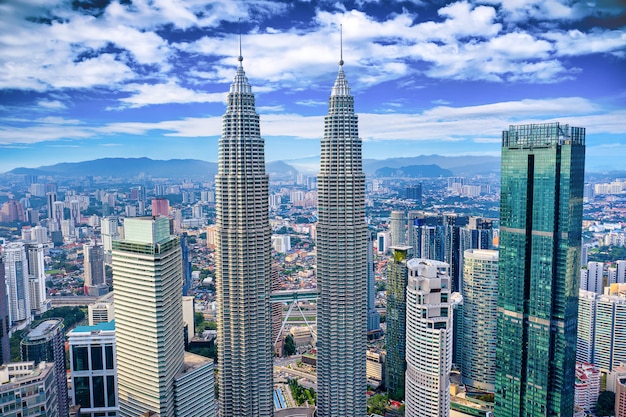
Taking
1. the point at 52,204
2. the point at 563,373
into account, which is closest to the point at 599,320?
the point at 563,373

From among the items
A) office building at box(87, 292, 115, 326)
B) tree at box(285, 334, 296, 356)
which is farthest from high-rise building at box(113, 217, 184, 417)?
tree at box(285, 334, 296, 356)

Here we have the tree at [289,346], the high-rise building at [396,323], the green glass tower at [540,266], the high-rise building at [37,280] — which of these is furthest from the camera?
the tree at [289,346]

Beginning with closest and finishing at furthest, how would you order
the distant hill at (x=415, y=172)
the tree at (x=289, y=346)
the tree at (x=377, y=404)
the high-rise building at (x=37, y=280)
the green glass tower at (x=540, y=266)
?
the green glass tower at (x=540, y=266)
the tree at (x=377, y=404)
the high-rise building at (x=37, y=280)
the tree at (x=289, y=346)
the distant hill at (x=415, y=172)

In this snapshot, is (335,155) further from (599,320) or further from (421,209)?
(421,209)

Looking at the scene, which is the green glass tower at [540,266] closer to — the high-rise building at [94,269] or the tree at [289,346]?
the tree at [289,346]

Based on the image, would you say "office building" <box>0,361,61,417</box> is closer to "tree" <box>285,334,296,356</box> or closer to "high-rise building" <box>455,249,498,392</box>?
"tree" <box>285,334,296,356</box>

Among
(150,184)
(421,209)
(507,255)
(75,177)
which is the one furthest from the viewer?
(421,209)


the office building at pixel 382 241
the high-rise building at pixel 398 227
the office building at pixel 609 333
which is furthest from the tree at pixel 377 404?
the office building at pixel 382 241
